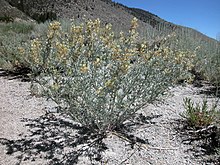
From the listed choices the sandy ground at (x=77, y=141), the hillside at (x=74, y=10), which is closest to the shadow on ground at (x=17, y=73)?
the sandy ground at (x=77, y=141)

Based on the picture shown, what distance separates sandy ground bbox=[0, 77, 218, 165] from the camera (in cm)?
280

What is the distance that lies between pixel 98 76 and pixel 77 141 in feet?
2.65

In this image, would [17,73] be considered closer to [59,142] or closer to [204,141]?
[59,142]

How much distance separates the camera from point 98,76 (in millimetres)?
3002

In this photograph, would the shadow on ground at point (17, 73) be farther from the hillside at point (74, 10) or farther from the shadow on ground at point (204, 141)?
the hillside at point (74, 10)

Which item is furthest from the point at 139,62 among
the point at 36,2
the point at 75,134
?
the point at 36,2

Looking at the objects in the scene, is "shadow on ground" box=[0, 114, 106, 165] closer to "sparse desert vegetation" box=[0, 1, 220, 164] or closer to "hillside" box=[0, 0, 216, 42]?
"sparse desert vegetation" box=[0, 1, 220, 164]

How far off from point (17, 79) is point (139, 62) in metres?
3.26

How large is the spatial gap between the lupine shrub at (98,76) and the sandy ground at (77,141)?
0.87 ft

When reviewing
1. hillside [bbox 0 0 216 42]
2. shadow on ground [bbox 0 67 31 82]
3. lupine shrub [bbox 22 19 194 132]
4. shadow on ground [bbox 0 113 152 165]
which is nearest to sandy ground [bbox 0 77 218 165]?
shadow on ground [bbox 0 113 152 165]

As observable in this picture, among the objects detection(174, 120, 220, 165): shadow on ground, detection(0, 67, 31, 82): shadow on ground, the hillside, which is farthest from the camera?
the hillside

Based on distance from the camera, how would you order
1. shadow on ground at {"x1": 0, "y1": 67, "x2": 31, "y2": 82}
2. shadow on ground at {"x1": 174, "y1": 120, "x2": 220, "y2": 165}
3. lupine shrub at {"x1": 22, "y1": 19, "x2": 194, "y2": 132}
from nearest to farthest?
lupine shrub at {"x1": 22, "y1": 19, "x2": 194, "y2": 132} < shadow on ground at {"x1": 174, "y1": 120, "x2": 220, "y2": 165} < shadow on ground at {"x1": 0, "y1": 67, "x2": 31, "y2": 82}

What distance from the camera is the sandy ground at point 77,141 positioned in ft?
9.18

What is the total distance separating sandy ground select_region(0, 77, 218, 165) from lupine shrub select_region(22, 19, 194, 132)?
0.27 m
